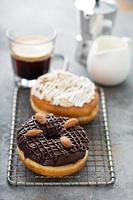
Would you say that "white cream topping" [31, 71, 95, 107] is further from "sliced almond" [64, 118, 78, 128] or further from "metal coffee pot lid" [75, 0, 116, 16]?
"metal coffee pot lid" [75, 0, 116, 16]

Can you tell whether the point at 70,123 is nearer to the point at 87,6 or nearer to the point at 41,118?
the point at 41,118

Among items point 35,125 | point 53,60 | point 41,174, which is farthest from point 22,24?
point 41,174

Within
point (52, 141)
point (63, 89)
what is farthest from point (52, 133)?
point (63, 89)

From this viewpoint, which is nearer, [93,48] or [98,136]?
[98,136]

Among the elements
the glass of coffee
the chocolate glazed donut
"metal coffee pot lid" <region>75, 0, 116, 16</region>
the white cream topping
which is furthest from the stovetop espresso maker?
the chocolate glazed donut

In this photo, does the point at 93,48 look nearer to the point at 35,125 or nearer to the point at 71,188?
the point at 35,125

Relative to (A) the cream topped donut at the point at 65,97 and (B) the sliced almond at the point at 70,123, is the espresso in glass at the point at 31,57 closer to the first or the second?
(A) the cream topped donut at the point at 65,97
